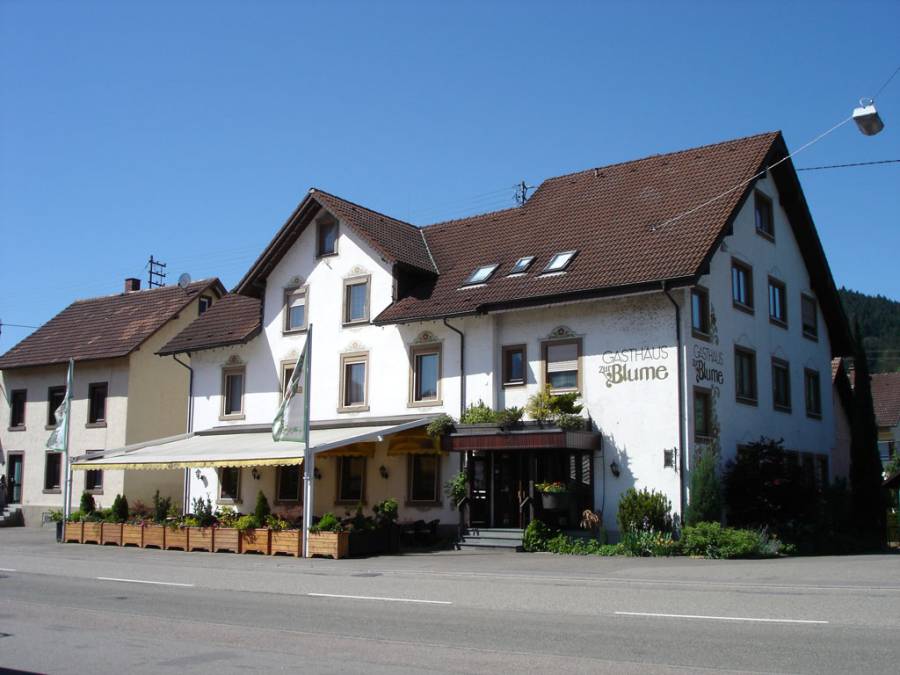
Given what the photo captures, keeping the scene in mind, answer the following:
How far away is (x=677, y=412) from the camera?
23.0 m

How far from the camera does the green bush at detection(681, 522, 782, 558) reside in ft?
69.1

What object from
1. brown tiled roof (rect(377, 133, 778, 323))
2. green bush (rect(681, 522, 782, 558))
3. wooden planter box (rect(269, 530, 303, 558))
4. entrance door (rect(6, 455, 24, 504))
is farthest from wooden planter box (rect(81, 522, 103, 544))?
green bush (rect(681, 522, 782, 558))

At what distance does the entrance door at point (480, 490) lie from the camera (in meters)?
25.6

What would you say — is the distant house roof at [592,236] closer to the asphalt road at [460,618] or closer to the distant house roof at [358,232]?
the distant house roof at [358,232]

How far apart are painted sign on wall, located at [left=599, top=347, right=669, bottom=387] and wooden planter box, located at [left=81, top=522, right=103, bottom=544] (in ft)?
50.0

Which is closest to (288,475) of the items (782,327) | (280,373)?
(280,373)

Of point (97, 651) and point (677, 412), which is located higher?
point (677, 412)

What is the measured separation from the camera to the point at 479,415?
82.5 ft

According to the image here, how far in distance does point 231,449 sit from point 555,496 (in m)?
9.28

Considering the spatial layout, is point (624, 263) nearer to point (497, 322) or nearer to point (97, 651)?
point (497, 322)

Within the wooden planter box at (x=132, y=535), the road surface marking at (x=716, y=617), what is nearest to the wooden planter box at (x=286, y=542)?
the wooden planter box at (x=132, y=535)

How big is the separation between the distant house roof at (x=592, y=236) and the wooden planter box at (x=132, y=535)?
333 inches

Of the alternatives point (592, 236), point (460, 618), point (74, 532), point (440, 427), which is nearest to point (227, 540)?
point (440, 427)

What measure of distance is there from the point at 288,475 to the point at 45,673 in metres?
22.0
